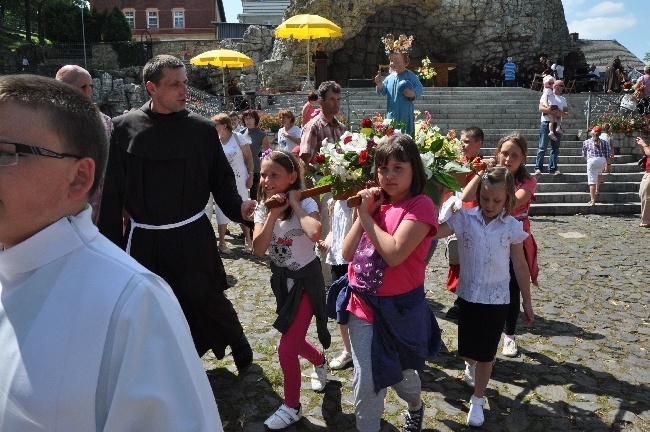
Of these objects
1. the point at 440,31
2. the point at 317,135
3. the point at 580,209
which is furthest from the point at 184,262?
the point at 440,31

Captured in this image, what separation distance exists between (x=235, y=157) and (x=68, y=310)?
7.29 m

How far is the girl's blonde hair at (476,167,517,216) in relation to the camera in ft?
12.8

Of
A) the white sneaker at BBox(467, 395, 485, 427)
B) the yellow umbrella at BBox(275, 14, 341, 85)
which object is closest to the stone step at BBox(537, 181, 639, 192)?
the yellow umbrella at BBox(275, 14, 341, 85)

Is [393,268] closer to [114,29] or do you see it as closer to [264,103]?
[264,103]

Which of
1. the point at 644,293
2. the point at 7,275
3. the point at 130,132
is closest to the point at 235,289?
the point at 130,132

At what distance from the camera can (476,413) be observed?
12.5ft

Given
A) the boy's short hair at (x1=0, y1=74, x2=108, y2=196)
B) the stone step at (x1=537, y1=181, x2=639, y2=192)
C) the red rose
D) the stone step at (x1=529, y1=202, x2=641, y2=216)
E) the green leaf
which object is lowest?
the stone step at (x1=529, y1=202, x2=641, y2=216)

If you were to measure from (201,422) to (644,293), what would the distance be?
22.6 ft

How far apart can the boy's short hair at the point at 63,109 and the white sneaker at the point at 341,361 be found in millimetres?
3513

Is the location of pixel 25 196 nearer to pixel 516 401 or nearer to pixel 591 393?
pixel 516 401

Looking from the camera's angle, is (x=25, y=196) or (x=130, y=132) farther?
(x=130, y=132)

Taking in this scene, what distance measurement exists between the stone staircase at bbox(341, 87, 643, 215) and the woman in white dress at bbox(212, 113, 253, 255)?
1.71 m

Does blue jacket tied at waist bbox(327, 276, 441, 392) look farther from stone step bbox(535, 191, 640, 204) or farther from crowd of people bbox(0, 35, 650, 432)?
stone step bbox(535, 191, 640, 204)

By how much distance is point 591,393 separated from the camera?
14.1ft
